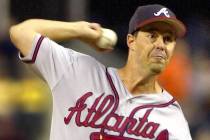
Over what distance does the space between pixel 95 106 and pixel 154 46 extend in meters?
0.28

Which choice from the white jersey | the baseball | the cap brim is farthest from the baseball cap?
the white jersey

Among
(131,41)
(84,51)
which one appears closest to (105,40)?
(131,41)

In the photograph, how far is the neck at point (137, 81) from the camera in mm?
2227

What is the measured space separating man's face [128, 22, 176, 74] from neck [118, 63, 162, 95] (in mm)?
34

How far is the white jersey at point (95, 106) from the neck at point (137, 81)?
0.04 metres

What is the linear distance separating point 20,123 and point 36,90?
0.24 metres

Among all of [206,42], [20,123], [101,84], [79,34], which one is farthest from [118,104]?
[206,42]

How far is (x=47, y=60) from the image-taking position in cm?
217

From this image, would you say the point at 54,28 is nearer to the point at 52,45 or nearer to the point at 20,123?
the point at 52,45

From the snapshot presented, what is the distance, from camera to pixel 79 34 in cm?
219

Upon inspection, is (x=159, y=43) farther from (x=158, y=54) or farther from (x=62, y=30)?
(x=62, y=30)

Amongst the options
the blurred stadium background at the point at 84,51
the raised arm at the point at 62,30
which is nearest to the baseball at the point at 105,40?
the raised arm at the point at 62,30

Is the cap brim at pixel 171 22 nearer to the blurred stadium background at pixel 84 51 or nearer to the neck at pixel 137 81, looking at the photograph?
the neck at pixel 137 81

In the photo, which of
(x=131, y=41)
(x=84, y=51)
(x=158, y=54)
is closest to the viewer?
(x=158, y=54)
